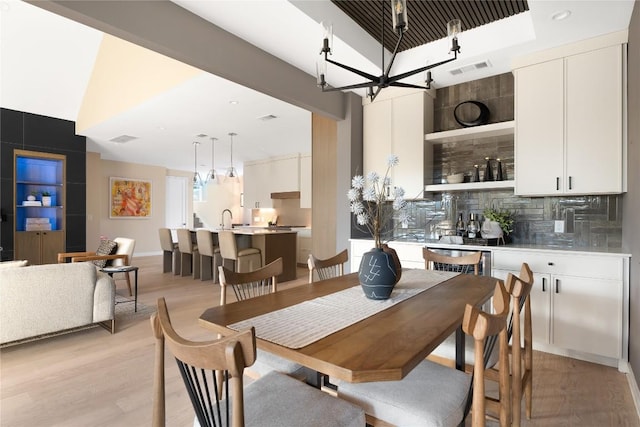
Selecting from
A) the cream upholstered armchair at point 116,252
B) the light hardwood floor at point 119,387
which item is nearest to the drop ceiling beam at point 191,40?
the light hardwood floor at point 119,387

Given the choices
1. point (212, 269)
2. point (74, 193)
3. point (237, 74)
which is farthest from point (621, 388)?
point (74, 193)

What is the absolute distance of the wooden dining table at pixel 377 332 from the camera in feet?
3.14

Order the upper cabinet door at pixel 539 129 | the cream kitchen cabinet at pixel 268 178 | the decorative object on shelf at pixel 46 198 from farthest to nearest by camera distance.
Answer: the cream kitchen cabinet at pixel 268 178
the decorative object on shelf at pixel 46 198
the upper cabinet door at pixel 539 129

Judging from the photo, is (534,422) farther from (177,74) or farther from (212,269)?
(212,269)

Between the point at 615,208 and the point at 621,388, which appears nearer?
the point at 621,388

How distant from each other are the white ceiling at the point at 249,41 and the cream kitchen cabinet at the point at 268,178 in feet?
1.10

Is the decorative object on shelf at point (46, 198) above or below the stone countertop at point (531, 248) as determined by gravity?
above

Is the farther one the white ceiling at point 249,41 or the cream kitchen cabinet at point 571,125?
the cream kitchen cabinet at point 571,125

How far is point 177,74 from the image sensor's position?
3.93 metres

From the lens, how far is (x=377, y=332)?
3.99 ft

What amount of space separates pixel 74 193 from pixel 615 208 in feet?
25.5

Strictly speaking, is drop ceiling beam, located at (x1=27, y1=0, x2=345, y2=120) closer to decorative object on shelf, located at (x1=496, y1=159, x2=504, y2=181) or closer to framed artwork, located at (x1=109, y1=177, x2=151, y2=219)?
decorative object on shelf, located at (x1=496, y1=159, x2=504, y2=181)

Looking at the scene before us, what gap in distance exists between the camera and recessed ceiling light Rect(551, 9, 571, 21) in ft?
8.02

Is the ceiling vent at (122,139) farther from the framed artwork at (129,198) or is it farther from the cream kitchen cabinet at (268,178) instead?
the cream kitchen cabinet at (268,178)
